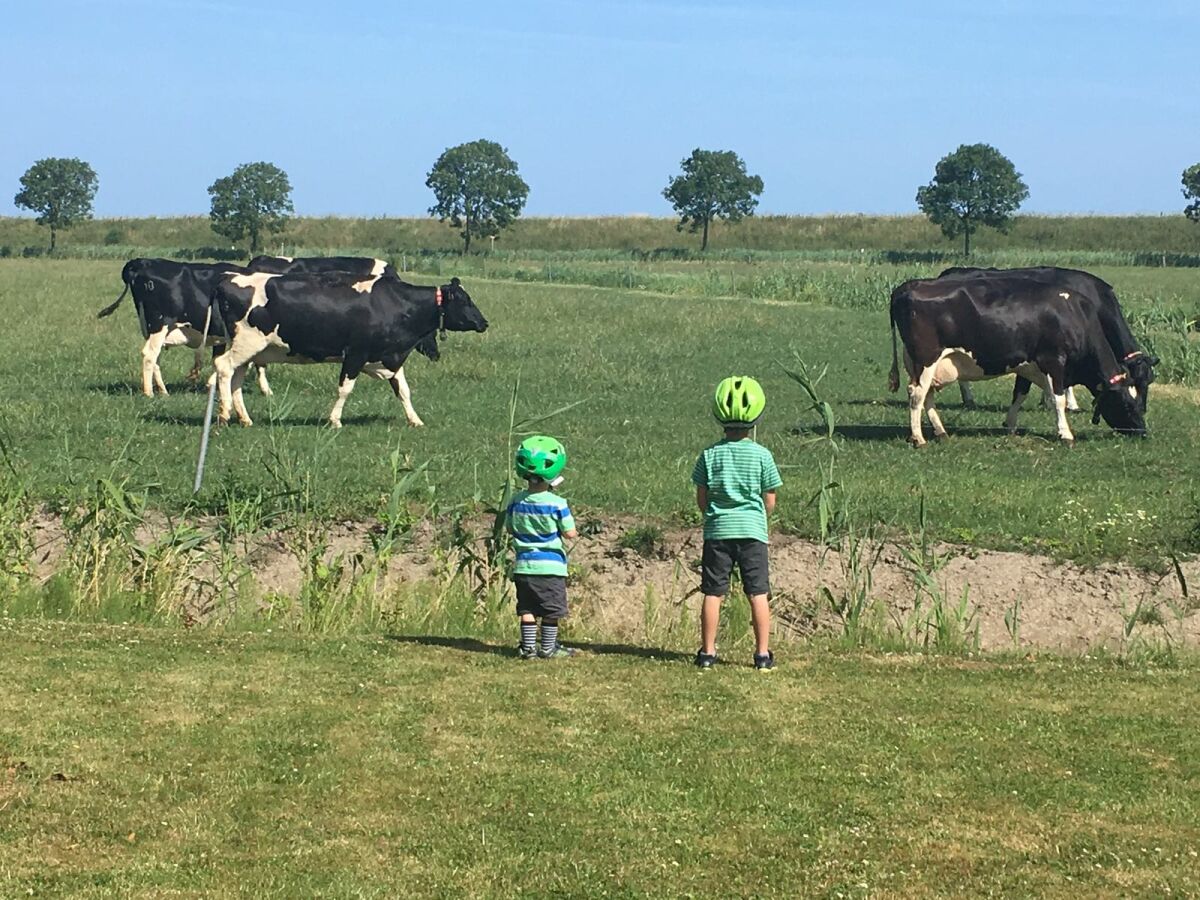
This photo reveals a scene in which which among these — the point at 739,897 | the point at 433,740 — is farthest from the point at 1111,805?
the point at 433,740

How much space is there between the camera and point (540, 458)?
33.9ft

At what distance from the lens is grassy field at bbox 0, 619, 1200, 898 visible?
6.64 meters

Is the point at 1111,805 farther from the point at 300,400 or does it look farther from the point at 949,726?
the point at 300,400

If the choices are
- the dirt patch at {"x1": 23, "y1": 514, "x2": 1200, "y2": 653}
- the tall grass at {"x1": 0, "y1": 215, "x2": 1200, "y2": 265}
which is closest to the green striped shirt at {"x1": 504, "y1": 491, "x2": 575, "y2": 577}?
the dirt patch at {"x1": 23, "y1": 514, "x2": 1200, "y2": 653}

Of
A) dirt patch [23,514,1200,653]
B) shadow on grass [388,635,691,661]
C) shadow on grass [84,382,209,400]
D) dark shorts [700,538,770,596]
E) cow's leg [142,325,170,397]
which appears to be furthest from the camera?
shadow on grass [84,382,209,400]

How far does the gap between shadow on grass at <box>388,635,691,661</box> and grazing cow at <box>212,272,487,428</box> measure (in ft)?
36.3

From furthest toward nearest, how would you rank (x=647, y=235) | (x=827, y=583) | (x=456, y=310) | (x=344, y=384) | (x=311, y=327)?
(x=647, y=235), (x=456, y=310), (x=311, y=327), (x=344, y=384), (x=827, y=583)

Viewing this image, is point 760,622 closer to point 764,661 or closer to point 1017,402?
point 764,661

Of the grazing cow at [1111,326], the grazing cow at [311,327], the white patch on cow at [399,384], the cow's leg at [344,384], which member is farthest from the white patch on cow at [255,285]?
the grazing cow at [1111,326]

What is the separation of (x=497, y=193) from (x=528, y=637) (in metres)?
109

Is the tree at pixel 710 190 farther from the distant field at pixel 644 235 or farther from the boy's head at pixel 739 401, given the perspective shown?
the boy's head at pixel 739 401

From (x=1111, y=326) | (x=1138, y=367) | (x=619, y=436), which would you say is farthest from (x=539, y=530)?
(x=1111, y=326)

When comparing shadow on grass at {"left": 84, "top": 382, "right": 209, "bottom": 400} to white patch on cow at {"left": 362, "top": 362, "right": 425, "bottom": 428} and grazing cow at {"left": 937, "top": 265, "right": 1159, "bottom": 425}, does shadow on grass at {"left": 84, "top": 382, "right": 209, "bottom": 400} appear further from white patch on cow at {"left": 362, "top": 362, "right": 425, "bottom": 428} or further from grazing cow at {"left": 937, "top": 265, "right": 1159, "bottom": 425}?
grazing cow at {"left": 937, "top": 265, "right": 1159, "bottom": 425}

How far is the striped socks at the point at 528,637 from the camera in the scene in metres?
10.5
